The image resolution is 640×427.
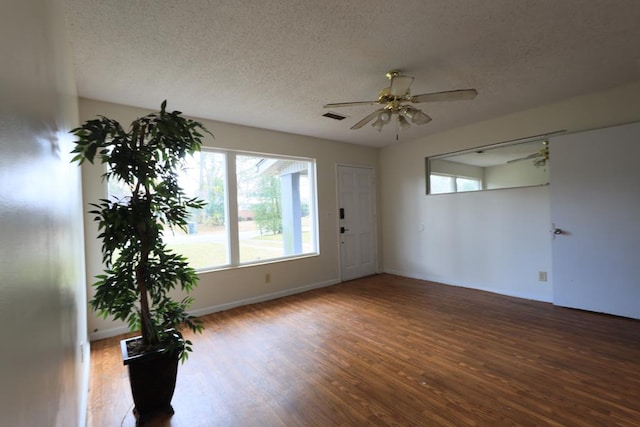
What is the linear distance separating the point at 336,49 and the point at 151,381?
106 inches

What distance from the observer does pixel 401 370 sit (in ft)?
7.59

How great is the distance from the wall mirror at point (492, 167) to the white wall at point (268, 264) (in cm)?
136

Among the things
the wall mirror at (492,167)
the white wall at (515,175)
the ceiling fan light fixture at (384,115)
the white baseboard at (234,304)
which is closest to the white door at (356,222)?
the white baseboard at (234,304)

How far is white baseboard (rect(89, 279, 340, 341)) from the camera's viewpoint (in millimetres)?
3094

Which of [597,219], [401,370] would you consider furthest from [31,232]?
[597,219]

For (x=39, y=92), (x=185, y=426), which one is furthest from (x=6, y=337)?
(x=185, y=426)

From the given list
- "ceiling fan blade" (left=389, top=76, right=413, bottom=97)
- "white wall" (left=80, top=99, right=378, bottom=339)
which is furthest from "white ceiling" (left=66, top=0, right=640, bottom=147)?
"white wall" (left=80, top=99, right=378, bottom=339)

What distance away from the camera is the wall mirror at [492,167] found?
12.6 ft

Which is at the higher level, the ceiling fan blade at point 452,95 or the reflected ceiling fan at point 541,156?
the ceiling fan blade at point 452,95

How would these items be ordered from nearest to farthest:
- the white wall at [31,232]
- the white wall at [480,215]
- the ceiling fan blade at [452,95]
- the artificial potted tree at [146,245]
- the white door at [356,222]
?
the white wall at [31,232], the artificial potted tree at [146,245], the ceiling fan blade at [452,95], the white wall at [480,215], the white door at [356,222]

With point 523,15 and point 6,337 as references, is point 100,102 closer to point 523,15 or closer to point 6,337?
point 6,337

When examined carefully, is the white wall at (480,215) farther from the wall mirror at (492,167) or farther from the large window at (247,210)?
the large window at (247,210)

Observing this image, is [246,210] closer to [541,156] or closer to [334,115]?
[334,115]

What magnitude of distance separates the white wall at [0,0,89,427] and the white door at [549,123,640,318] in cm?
467
